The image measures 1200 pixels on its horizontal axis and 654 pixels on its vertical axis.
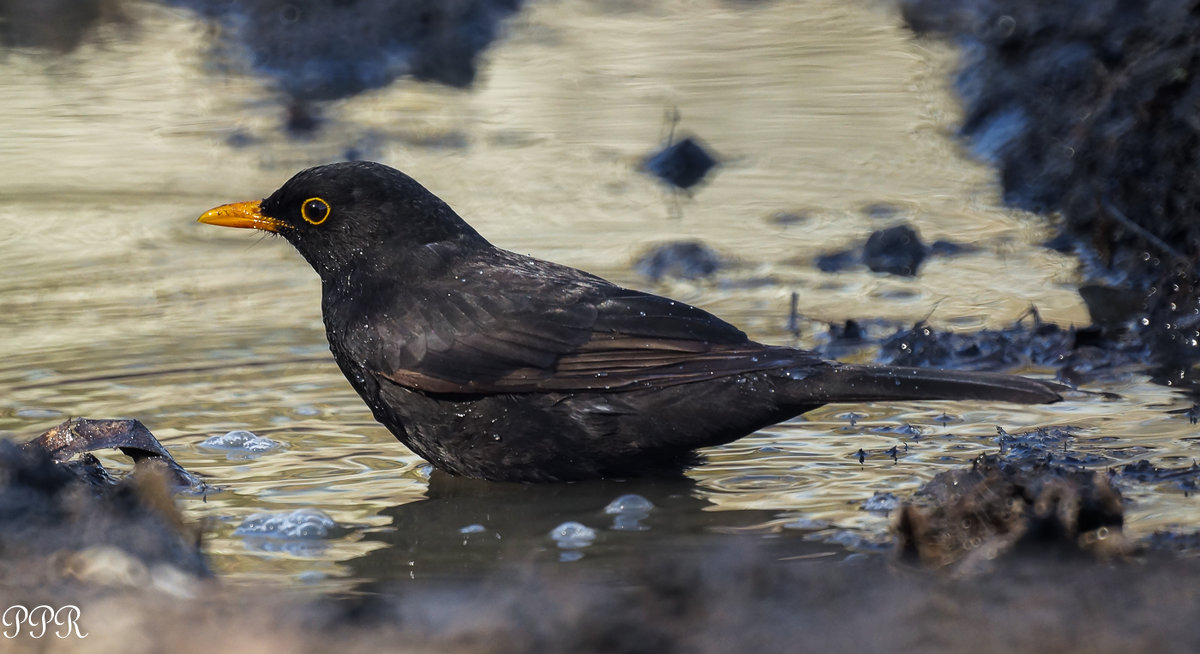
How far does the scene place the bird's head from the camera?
566cm

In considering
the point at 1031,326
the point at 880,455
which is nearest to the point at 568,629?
the point at 880,455

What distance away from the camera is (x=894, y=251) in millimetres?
7766

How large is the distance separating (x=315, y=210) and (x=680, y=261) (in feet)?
8.28

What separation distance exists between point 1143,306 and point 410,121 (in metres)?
6.22

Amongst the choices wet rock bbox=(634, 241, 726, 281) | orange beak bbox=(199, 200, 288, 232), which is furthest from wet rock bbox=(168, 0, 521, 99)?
orange beak bbox=(199, 200, 288, 232)

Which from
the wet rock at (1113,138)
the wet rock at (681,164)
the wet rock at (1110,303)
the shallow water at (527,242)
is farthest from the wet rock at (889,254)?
the wet rock at (681,164)

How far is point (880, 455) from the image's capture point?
5.18 metres

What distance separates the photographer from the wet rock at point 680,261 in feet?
25.2

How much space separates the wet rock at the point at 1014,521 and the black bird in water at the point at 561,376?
3.17ft

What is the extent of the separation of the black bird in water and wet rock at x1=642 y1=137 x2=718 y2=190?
4.27 m

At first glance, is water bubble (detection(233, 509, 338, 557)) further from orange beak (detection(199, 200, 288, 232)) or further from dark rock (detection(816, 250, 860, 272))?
dark rock (detection(816, 250, 860, 272))

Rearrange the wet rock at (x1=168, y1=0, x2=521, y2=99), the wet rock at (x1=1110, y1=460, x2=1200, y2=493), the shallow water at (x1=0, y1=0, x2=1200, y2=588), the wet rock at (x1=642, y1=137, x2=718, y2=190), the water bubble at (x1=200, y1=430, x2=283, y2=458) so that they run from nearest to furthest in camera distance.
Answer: the wet rock at (x1=1110, y1=460, x2=1200, y2=493)
the shallow water at (x1=0, y1=0, x2=1200, y2=588)
the water bubble at (x1=200, y1=430, x2=283, y2=458)
the wet rock at (x1=642, y1=137, x2=718, y2=190)
the wet rock at (x1=168, y1=0, x2=521, y2=99)

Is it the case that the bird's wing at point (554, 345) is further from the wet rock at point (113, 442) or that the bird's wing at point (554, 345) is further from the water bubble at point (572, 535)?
the wet rock at point (113, 442)

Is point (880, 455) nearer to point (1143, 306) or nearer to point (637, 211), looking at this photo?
point (1143, 306)
